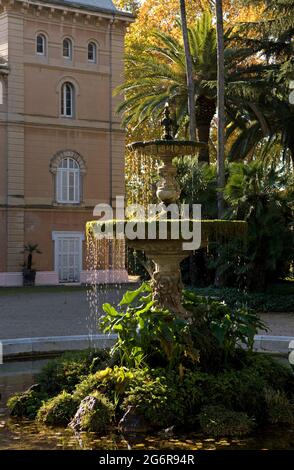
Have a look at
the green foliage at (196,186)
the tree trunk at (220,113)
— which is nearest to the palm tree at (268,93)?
the tree trunk at (220,113)

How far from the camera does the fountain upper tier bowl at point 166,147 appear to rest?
925 cm

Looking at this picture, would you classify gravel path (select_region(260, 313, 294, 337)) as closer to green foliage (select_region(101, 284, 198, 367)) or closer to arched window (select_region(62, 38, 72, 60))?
green foliage (select_region(101, 284, 198, 367))

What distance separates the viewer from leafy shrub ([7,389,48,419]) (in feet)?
27.5

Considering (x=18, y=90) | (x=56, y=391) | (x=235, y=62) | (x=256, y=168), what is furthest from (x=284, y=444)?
(x=18, y=90)

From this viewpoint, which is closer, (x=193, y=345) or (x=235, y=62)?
(x=193, y=345)

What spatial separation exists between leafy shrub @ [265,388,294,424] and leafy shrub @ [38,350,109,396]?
1972 millimetres

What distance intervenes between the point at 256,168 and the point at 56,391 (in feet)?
37.1

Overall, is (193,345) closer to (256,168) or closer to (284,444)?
(284,444)

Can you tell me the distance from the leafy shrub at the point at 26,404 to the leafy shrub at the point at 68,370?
0.27 m

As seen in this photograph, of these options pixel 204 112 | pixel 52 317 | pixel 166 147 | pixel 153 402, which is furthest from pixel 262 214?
pixel 153 402

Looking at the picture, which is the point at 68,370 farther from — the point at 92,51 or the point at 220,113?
the point at 92,51

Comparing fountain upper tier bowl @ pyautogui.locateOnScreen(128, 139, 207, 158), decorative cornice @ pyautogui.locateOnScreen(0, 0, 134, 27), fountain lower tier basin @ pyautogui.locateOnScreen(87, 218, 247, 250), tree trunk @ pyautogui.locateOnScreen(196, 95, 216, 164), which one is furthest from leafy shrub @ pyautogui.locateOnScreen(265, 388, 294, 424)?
decorative cornice @ pyautogui.locateOnScreen(0, 0, 134, 27)

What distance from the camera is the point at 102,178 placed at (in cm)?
3438

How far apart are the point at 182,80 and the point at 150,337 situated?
21529 mm
